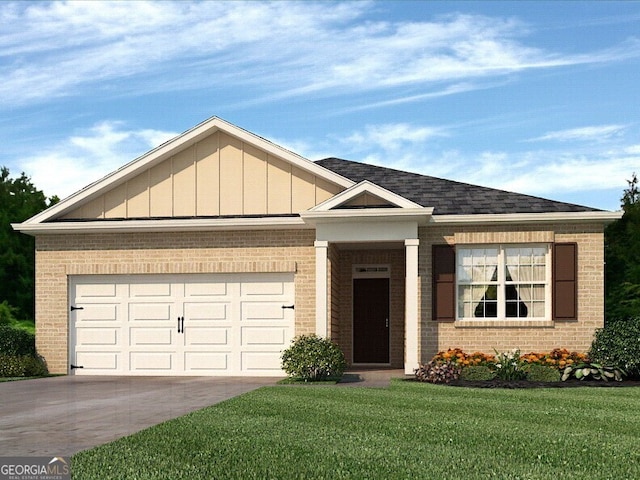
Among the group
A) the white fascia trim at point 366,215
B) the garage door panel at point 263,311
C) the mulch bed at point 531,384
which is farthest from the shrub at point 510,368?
the garage door panel at point 263,311

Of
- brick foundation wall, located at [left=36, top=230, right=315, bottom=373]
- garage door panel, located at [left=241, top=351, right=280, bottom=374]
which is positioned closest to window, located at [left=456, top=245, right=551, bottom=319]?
brick foundation wall, located at [left=36, top=230, right=315, bottom=373]

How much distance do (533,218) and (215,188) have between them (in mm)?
7460

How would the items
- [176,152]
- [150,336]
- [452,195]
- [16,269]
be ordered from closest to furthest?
[150,336] < [176,152] < [452,195] < [16,269]

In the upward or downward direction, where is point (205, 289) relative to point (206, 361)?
upward

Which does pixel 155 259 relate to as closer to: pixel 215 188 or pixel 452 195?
pixel 215 188

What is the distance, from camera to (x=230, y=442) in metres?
8.27

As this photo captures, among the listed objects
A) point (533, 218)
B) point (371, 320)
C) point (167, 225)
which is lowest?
point (371, 320)

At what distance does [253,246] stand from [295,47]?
4.79m

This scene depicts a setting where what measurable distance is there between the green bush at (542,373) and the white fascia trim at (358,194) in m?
4.29

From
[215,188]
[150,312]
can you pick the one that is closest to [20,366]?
[150,312]

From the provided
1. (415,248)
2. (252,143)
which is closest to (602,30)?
(415,248)

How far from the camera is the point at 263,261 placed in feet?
61.0

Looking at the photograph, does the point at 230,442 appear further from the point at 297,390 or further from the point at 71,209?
the point at 71,209

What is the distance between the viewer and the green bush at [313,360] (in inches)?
648
